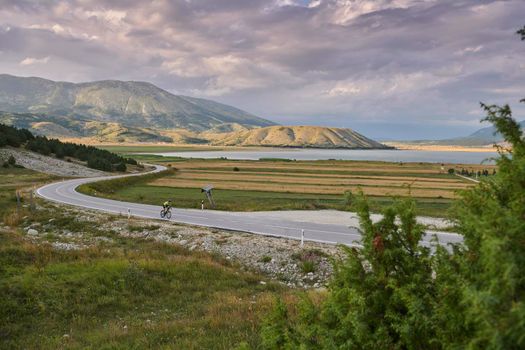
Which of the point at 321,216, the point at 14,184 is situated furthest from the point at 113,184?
the point at 321,216

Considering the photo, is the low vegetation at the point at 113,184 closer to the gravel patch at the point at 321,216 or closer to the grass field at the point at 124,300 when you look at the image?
the gravel patch at the point at 321,216

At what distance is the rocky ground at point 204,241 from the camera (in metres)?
22.5

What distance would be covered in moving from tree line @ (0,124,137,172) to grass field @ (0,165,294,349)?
79643 mm

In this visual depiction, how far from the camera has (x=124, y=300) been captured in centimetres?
1577

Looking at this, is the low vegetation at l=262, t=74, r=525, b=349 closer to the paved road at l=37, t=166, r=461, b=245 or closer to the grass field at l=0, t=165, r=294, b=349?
the grass field at l=0, t=165, r=294, b=349

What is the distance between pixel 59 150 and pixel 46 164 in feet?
48.2

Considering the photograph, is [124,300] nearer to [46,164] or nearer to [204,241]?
[204,241]

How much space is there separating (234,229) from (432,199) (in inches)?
1559

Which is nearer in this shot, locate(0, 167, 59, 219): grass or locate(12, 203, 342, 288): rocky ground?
locate(12, 203, 342, 288): rocky ground

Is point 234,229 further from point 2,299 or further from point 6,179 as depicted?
point 6,179

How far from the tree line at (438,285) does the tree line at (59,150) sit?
10114 cm

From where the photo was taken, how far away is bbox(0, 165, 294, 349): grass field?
11.4 meters

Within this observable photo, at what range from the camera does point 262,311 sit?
1369 centimetres

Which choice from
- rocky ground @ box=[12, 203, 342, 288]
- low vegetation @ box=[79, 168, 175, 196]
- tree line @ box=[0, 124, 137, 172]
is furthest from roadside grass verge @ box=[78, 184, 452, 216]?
tree line @ box=[0, 124, 137, 172]
